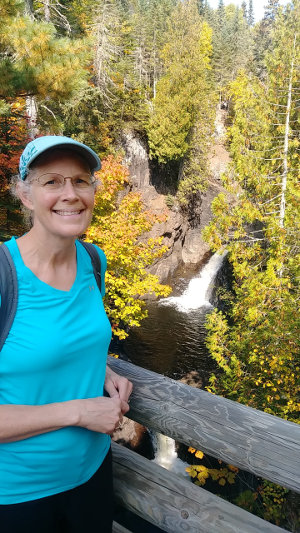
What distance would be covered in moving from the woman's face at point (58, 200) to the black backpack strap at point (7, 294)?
24cm

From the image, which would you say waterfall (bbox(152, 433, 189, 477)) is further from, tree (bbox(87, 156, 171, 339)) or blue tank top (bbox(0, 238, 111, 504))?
blue tank top (bbox(0, 238, 111, 504))

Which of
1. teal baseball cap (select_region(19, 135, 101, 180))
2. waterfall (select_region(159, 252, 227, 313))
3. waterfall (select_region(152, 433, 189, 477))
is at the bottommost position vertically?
waterfall (select_region(152, 433, 189, 477))

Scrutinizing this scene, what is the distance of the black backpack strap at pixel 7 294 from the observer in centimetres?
129

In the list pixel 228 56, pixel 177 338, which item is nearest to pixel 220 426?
pixel 177 338

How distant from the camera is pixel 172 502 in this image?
189 centimetres

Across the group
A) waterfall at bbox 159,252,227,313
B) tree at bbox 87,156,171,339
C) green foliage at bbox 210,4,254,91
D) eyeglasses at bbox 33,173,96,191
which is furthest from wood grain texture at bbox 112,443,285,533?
green foliage at bbox 210,4,254,91

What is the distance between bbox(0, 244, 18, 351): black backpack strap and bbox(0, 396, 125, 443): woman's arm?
27 cm

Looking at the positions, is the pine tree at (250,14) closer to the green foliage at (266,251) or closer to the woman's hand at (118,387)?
the green foliage at (266,251)

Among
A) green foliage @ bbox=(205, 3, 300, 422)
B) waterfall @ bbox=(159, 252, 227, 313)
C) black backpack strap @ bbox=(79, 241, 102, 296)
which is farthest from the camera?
waterfall @ bbox=(159, 252, 227, 313)

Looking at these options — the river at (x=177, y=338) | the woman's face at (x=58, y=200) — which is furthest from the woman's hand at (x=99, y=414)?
the river at (x=177, y=338)

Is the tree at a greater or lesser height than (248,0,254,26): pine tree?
lesser

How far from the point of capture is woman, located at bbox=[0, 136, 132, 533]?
1326 mm

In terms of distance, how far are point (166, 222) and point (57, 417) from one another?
2074 centimetres

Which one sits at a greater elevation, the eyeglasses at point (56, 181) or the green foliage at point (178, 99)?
the green foliage at point (178, 99)
